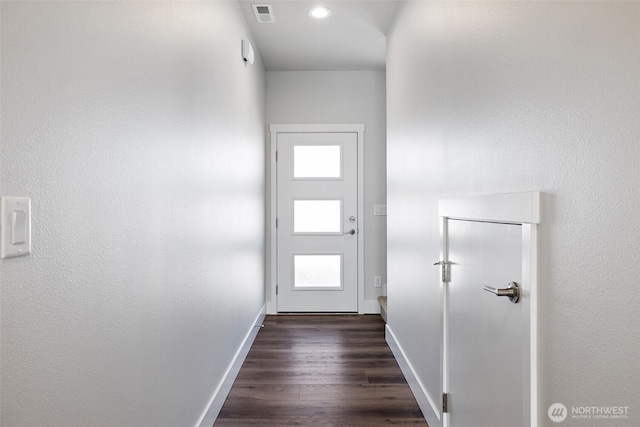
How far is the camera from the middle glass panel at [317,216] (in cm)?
430

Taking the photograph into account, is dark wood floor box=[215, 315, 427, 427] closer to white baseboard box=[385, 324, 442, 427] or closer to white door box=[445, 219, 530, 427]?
white baseboard box=[385, 324, 442, 427]

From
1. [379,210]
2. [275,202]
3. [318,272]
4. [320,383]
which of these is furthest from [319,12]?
[320,383]

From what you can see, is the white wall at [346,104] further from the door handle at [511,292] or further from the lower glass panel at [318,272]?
the door handle at [511,292]

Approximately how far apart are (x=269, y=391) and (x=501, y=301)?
1.67 meters

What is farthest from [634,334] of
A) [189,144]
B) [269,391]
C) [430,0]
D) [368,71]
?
[368,71]

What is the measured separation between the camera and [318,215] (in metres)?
4.31

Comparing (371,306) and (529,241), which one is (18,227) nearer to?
(529,241)

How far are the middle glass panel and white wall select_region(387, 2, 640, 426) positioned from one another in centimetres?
260

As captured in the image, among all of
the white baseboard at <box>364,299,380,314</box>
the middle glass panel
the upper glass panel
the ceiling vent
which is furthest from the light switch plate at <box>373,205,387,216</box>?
the ceiling vent

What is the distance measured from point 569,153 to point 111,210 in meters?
1.15

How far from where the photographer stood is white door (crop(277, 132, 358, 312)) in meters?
4.28

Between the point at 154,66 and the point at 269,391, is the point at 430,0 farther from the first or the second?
the point at 269,391

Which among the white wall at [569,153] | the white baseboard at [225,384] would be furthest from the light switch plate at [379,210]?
the white wall at [569,153]

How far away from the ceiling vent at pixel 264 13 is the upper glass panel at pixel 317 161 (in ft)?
Result: 4.57
